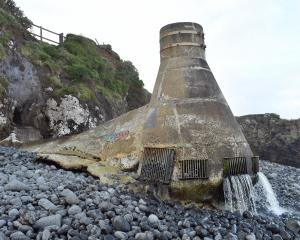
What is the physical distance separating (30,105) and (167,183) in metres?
8.15

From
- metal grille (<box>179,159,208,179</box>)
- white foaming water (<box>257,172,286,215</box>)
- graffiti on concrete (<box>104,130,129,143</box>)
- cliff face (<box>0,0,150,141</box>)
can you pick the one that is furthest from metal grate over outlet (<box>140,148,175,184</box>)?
cliff face (<box>0,0,150,141</box>)

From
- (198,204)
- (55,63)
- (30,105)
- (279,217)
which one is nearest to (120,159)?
(198,204)

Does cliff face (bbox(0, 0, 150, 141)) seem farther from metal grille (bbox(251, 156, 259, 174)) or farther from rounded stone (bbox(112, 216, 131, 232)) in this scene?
rounded stone (bbox(112, 216, 131, 232))

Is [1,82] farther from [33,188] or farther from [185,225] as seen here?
[185,225]

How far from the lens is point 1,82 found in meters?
13.7

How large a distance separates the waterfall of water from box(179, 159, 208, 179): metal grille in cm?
61

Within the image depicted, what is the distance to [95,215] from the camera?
6121 millimetres

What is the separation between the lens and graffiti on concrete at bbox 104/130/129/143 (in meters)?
10.5

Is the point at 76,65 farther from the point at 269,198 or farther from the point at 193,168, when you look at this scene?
the point at 269,198

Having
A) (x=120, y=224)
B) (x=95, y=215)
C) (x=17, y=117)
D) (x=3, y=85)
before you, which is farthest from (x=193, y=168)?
(x=3, y=85)

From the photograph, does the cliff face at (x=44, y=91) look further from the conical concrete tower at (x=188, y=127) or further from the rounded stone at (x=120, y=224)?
the rounded stone at (x=120, y=224)

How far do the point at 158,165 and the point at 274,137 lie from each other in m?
19.2

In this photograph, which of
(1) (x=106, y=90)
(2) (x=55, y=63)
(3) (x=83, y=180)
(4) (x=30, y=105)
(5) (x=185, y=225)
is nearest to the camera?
(5) (x=185, y=225)

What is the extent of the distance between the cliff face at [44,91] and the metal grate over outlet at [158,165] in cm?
622
